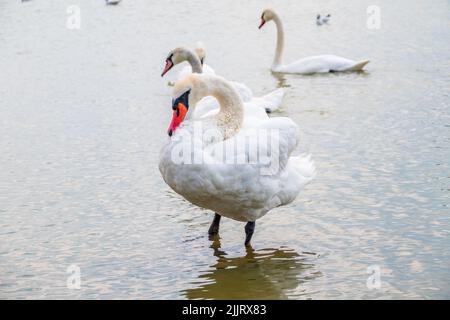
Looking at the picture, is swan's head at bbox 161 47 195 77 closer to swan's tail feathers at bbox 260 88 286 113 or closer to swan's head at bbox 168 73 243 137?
swan's tail feathers at bbox 260 88 286 113

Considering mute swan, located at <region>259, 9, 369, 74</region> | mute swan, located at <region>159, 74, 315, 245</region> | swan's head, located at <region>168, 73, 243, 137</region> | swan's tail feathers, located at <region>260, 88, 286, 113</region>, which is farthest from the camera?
mute swan, located at <region>259, 9, 369, 74</region>

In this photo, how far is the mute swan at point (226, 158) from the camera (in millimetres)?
5734

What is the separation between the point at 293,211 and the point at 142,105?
4.78 m

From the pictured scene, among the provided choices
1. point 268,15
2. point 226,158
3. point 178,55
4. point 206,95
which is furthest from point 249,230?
point 268,15

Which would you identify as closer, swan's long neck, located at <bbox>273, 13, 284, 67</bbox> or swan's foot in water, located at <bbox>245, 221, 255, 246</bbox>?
swan's foot in water, located at <bbox>245, 221, 255, 246</bbox>

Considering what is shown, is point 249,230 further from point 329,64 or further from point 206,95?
point 329,64

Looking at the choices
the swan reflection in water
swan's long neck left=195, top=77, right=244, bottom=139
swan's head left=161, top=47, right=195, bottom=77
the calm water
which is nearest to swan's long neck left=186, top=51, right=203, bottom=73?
swan's head left=161, top=47, right=195, bottom=77

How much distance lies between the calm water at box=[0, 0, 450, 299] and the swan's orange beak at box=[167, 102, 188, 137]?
42.4 inches

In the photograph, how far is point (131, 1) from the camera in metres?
22.5

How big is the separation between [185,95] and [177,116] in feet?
0.71

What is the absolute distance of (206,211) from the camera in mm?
7508

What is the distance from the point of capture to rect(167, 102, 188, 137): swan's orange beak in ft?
19.5

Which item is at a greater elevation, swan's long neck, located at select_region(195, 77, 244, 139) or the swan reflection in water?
swan's long neck, located at select_region(195, 77, 244, 139)
